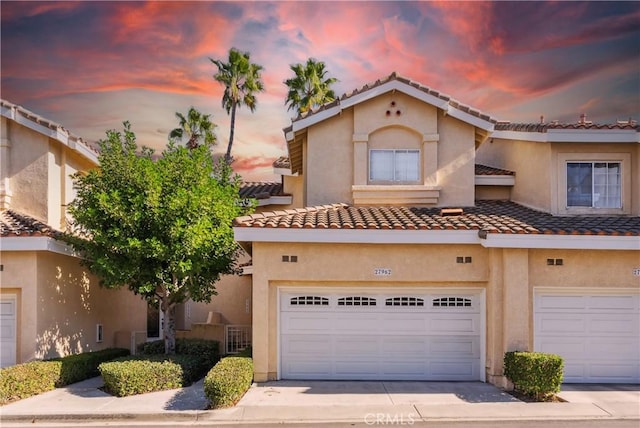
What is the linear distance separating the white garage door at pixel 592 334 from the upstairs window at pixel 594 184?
3.35m

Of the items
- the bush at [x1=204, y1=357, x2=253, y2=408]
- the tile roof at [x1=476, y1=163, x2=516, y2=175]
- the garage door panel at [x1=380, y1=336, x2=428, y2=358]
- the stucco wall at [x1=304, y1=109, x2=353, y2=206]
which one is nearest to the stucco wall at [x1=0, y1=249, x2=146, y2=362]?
the bush at [x1=204, y1=357, x2=253, y2=408]

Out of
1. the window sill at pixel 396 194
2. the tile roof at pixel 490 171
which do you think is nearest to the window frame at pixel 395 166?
the window sill at pixel 396 194

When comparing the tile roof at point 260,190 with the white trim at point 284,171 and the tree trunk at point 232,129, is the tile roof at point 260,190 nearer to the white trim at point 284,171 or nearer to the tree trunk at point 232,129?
the white trim at point 284,171

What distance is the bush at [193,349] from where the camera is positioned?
592 inches

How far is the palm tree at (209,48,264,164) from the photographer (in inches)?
1258

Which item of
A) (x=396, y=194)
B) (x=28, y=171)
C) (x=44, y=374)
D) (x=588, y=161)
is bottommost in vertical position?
(x=44, y=374)

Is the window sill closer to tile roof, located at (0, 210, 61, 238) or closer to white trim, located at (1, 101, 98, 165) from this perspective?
tile roof, located at (0, 210, 61, 238)

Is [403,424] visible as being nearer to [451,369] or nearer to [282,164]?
[451,369]

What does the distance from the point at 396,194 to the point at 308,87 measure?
1630 centimetres

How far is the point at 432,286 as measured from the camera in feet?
45.0

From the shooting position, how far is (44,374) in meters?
12.7

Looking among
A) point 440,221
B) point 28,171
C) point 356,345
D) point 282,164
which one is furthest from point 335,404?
point 28,171

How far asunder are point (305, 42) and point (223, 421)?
2135 centimetres

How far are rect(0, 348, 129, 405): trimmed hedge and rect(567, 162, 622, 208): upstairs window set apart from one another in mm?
13771
